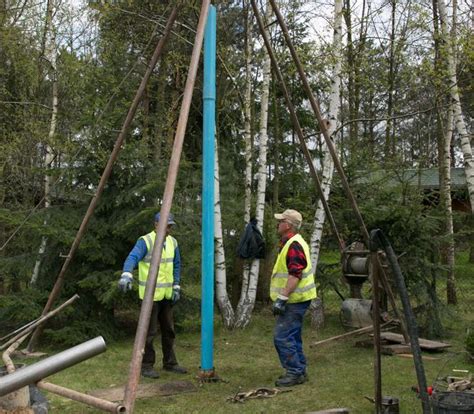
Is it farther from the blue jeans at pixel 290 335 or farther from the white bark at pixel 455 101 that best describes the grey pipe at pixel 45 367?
the white bark at pixel 455 101

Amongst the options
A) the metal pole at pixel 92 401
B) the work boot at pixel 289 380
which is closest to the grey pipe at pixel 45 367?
the metal pole at pixel 92 401

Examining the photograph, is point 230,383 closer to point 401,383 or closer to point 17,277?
point 401,383

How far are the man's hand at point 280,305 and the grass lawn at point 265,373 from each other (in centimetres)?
80

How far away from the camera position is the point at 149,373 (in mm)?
6398

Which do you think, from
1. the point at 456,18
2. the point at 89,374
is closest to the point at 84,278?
the point at 89,374

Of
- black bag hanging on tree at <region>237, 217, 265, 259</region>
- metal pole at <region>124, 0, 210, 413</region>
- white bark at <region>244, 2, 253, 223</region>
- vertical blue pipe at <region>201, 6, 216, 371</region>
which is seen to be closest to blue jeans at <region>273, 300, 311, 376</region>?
vertical blue pipe at <region>201, 6, 216, 371</region>

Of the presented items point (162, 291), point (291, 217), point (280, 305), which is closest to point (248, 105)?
point (291, 217)

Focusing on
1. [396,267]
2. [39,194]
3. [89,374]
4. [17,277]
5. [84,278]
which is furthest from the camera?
[39,194]

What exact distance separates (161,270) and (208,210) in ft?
2.96

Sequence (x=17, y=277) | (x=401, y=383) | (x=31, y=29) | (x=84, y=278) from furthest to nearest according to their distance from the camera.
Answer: (x=31, y=29)
(x=17, y=277)
(x=84, y=278)
(x=401, y=383)

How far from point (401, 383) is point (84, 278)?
4.74m

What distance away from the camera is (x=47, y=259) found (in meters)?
8.75

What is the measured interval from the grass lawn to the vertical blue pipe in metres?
0.50

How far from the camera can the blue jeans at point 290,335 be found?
6027 mm
